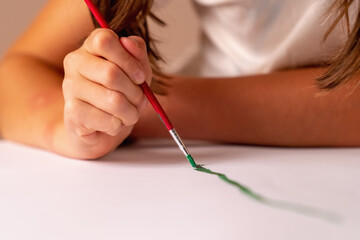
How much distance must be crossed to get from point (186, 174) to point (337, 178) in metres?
0.13

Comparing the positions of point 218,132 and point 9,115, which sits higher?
point 9,115

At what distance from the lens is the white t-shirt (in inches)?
23.2

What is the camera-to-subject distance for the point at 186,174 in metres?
0.43

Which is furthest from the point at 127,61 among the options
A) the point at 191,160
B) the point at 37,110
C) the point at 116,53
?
the point at 37,110

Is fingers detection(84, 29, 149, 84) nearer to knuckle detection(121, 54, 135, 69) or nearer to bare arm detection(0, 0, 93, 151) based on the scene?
knuckle detection(121, 54, 135, 69)

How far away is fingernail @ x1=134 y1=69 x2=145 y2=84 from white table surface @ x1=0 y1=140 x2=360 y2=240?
0.28 ft

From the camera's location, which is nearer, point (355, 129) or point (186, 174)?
point (186, 174)

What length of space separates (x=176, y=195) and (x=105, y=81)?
0.37ft

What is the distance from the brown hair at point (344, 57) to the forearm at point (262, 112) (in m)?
0.07

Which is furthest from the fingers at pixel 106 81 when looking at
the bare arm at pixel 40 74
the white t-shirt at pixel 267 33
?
the white t-shirt at pixel 267 33

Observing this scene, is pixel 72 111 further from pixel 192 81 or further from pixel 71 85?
pixel 192 81

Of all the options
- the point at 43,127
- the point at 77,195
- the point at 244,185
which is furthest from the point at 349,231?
the point at 43,127

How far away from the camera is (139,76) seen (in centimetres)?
42

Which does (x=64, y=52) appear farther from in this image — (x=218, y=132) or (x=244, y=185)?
(x=244, y=185)
